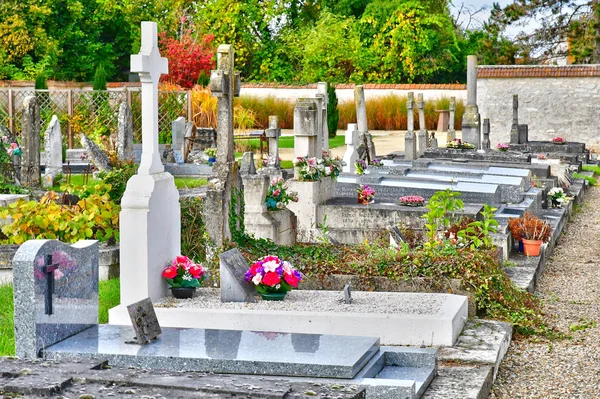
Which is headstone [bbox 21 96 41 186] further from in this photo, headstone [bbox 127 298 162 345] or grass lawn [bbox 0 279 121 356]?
headstone [bbox 127 298 162 345]

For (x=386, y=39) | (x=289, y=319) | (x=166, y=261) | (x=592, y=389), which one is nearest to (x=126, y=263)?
(x=166, y=261)

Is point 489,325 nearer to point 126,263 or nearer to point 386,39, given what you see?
point 126,263

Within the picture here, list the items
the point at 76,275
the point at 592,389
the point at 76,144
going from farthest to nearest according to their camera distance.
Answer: the point at 76,144, the point at 592,389, the point at 76,275

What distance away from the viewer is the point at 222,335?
20.5 ft

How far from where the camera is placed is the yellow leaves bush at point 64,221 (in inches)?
371

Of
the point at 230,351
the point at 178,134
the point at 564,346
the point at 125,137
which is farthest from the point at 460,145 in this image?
the point at 230,351

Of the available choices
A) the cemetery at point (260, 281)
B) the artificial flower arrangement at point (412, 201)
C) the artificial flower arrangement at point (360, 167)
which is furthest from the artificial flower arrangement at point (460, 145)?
the artificial flower arrangement at point (412, 201)

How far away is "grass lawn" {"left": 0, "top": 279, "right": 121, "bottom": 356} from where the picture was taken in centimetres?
710

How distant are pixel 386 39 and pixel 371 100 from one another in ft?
23.0

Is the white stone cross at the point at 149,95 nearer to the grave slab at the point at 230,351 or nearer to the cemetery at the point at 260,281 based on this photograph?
the cemetery at the point at 260,281

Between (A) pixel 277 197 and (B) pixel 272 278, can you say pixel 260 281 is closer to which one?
(B) pixel 272 278

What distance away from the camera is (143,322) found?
609 cm

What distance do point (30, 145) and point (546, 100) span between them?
19.3 meters

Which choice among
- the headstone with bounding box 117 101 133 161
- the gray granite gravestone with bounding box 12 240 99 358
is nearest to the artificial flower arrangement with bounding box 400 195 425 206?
the headstone with bounding box 117 101 133 161
